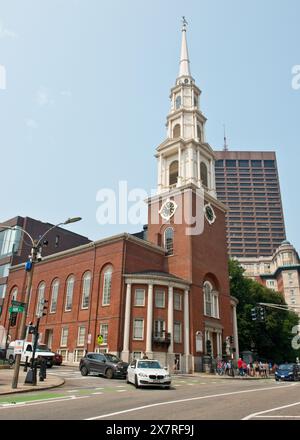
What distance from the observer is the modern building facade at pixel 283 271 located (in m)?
111

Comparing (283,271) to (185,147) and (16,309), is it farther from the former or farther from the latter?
(16,309)

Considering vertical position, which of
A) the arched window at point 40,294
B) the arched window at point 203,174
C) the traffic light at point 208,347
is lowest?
the traffic light at point 208,347

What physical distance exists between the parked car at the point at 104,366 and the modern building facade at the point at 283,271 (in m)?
80.0

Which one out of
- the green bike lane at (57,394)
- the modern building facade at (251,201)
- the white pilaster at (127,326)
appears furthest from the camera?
the modern building facade at (251,201)

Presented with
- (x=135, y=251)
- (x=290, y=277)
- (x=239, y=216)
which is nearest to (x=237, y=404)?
(x=135, y=251)

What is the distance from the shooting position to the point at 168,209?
151 feet

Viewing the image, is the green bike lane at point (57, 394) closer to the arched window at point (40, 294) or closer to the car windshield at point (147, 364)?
the car windshield at point (147, 364)

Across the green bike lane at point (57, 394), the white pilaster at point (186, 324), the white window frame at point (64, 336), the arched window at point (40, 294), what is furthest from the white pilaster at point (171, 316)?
the arched window at point (40, 294)

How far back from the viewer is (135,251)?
40156mm

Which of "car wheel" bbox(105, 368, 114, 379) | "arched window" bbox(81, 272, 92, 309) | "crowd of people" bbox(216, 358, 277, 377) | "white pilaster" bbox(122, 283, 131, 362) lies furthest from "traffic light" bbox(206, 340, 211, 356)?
"car wheel" bbox(105, 368, 114, 379)

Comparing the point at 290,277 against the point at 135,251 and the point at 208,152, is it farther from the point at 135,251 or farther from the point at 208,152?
the point at 135,251

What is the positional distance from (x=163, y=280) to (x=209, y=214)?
1320 centimetres

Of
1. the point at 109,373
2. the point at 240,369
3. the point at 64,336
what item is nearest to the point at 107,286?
the point at 64,336

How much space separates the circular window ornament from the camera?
151ft
